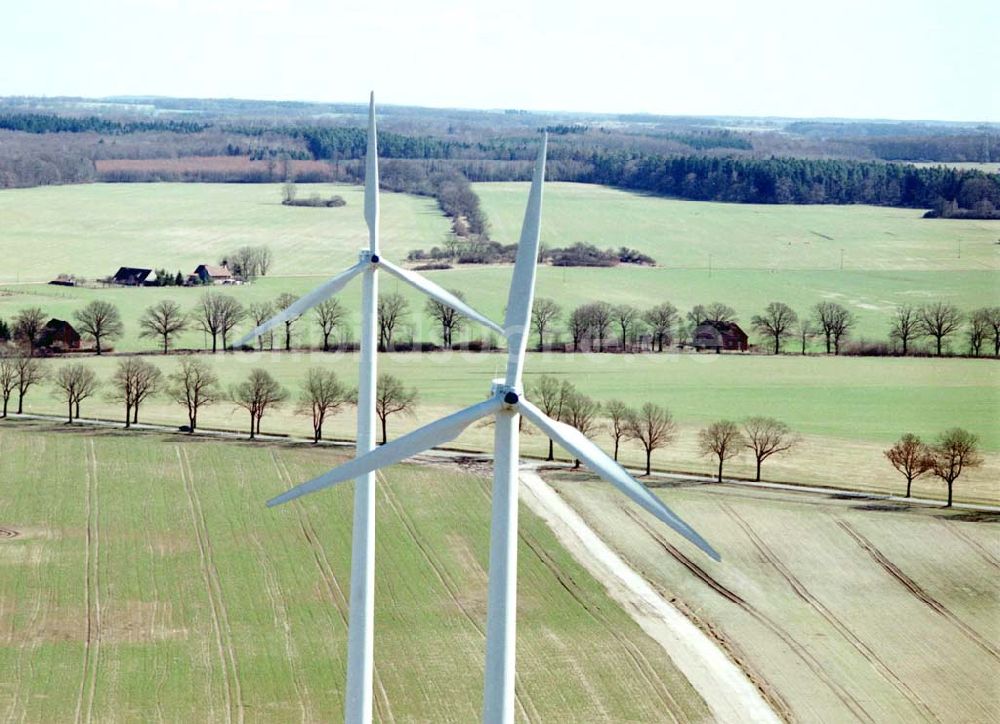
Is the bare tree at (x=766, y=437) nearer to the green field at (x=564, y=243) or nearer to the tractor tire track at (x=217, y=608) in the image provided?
the tractor tire track at (x=217, y=608)

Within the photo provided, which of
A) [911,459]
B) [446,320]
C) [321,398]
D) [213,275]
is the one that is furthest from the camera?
[213,275]

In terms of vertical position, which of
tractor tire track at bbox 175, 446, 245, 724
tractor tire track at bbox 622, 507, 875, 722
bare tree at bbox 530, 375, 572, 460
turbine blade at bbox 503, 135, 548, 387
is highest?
turbine blade at bbox 503, 135, 548, 387

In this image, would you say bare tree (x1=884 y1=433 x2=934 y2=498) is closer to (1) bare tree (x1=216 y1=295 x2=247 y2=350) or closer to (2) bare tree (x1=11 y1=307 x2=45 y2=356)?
(1) bare tree (x1=216 y1=295 x2=247 y2=350)

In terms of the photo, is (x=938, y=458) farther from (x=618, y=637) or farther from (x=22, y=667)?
(x=22, y=667)

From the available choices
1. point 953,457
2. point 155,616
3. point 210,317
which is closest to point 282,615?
point 155,616

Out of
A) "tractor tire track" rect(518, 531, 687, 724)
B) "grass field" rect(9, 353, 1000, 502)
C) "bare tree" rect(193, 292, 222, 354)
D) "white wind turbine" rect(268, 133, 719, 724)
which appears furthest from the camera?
"bare tree" rect(193, 292, 222, 354)

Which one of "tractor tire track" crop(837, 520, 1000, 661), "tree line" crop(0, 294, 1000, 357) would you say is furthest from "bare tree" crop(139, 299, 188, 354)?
"tractor tire track" crop(837, 520, 1000, 661)

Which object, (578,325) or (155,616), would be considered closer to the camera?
(155,616)
